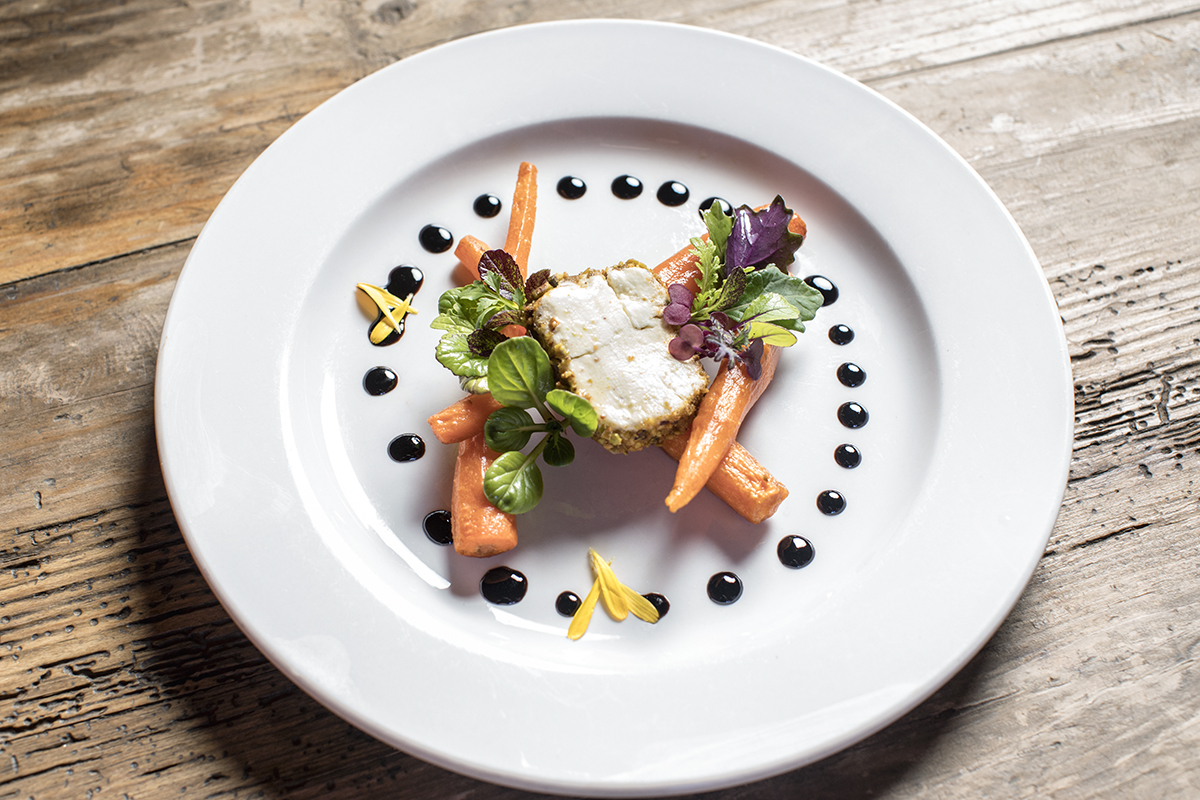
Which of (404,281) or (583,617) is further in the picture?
(404,281)

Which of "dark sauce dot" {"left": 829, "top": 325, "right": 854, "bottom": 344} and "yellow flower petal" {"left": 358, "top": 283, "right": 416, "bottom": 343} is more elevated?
"dark sauce dot" {"left": 829, "top": 325, "right": 854, "bottom": 344}

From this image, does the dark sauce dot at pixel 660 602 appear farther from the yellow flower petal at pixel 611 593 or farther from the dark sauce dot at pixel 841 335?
the dark sauce dot at pixel 841 335

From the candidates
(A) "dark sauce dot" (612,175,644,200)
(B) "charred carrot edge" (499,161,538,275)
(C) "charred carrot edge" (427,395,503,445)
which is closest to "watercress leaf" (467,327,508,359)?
(C) "charred carrot edge" (427,395,503,445)

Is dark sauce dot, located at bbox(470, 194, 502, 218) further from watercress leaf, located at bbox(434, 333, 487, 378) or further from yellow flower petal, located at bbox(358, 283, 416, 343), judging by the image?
watercress leaf, located at bbox(434, 333, 487, 378)

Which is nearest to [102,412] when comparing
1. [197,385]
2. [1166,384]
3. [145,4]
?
[197,385]

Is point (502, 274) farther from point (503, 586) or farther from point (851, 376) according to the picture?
point (851, 376)

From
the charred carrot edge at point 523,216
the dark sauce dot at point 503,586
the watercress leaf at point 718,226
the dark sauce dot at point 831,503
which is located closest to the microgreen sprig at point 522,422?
the dark sauce dot at point 503,586

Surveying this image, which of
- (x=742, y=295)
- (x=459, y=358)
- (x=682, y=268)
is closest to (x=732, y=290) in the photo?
(x=742, y=295)
